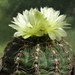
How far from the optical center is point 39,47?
5.26ft

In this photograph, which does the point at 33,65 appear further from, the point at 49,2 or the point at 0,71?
the point at 49,2

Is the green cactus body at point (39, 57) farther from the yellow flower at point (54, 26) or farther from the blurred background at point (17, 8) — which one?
the blurred background at point (17, 8)

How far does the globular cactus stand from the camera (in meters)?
1.58

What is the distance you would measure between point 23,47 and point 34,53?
0.08 meters

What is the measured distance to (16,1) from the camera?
2.72 m

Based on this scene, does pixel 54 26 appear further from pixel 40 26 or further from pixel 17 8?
pixel 17 8

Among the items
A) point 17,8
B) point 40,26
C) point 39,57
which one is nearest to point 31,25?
point 40,26

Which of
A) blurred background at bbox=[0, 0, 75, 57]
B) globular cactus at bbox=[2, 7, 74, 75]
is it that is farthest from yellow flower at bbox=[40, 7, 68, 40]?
blurred background at bbox=[0, 0, 75, 57]

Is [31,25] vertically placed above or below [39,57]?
above

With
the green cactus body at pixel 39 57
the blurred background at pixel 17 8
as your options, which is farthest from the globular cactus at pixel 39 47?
the blurred background at pixel 17 8

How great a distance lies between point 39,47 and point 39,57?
0.21ft

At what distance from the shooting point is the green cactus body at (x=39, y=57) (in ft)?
5.17

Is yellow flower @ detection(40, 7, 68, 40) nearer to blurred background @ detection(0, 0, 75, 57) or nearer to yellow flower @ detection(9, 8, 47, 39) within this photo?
yellow flower @ detection(9, 8, 47, 39)

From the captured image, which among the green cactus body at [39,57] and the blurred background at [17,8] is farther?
the blurred background at [17,8]
